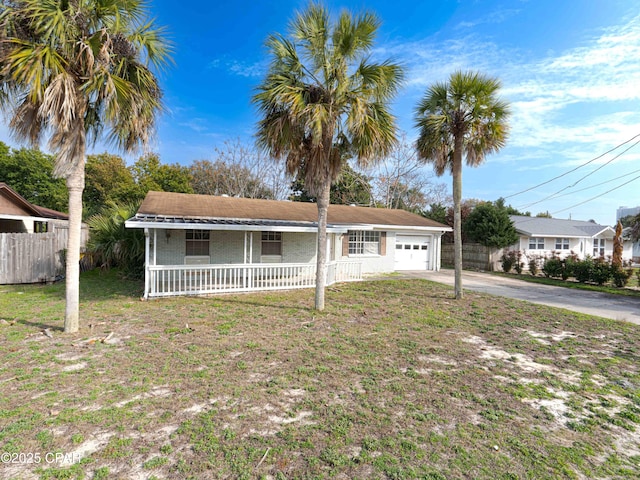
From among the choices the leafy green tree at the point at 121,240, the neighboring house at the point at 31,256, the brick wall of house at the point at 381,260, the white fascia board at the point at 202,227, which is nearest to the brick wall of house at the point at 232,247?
the leafy green tree at the point at 121,240

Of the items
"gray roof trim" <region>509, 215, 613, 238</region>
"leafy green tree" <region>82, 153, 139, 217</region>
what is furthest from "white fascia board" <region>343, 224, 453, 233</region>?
"leafy green tree" <region>82, 153, 139, 217</region>

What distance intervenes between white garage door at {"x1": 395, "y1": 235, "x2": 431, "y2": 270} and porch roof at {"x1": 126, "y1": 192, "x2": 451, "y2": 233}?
84cm

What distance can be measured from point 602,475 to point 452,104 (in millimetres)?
9232

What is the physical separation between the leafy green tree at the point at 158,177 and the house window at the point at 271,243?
54.4ft

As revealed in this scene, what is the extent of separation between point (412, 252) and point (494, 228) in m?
6.37

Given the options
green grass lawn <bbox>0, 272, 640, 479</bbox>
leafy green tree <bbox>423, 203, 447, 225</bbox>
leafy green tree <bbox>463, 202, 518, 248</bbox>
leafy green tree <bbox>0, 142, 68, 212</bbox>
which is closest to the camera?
green grass lawn <bbox>0, 272, 640, 479</bbox>

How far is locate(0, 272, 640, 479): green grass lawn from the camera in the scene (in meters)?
2.79

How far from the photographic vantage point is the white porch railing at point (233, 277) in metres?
9.89

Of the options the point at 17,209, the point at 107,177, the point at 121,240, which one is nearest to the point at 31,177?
the point at 107,177

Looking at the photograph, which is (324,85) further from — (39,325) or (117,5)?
(39,325)

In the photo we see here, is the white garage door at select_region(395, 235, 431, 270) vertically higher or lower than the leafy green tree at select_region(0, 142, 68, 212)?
lower

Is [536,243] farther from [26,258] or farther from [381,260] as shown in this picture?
[26,258]

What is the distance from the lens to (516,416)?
11.8 ft

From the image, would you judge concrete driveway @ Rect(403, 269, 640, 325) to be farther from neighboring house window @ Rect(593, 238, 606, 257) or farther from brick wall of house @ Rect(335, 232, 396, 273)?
neighboring house window @ Rect(593, 238, 606, 257)
